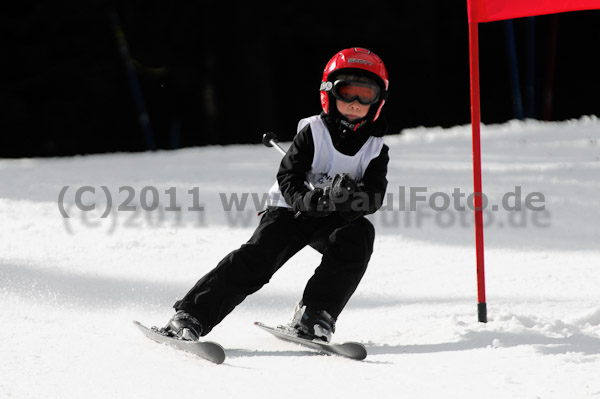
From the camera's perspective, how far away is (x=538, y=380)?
291 centimetres

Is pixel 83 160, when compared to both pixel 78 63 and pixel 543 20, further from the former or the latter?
pixel 543 20

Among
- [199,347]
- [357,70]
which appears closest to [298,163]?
[357,70]

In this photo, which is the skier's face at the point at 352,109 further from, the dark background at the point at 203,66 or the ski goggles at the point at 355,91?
the dark background at the point at 203,66

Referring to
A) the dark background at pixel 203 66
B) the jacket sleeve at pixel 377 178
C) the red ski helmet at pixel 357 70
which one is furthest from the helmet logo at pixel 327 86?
the dark background at pixel 203 66

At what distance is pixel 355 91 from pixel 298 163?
39 cm

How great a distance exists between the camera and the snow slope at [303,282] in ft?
10.1

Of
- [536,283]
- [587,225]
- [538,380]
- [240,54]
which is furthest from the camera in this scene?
[240,54]

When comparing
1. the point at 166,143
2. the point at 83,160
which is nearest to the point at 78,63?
the point at 166,143

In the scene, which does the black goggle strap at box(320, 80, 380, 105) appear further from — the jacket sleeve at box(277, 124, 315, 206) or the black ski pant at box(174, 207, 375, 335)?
the black ski pant at box(174, 207, 375, 335)

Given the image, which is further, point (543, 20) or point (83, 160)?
point (543, 20)

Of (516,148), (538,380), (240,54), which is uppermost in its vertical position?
(240,54)

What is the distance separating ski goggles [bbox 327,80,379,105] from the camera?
370cm

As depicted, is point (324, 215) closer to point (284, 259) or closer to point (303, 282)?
Result: point (284, 259)

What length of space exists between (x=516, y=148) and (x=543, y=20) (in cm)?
873
